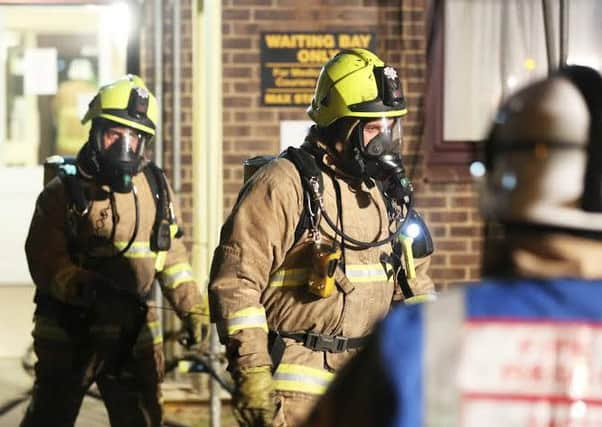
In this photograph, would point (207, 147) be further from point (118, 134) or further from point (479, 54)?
point (479, 54)

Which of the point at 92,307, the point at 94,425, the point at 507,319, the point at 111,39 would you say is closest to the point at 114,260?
the point at 92,307

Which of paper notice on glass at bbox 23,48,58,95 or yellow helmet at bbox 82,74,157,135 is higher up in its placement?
paper notice on glass at bbox 23,48,58,95

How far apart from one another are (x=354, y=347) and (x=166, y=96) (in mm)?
3572

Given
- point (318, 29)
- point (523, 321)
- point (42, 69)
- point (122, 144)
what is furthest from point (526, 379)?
point (42, 69)

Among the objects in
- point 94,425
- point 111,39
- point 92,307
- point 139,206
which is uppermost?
point 111,39

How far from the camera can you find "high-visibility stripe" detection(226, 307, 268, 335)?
396 centimetres

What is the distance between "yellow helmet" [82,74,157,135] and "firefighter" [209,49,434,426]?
1.42 m

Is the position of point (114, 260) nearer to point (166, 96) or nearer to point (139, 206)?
point (139, 206)

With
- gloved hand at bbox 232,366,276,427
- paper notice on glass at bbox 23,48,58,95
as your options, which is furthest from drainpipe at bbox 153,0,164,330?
gloved hand at bbox 232,366,276,427

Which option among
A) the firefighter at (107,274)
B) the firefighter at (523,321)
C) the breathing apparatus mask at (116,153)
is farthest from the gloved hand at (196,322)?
the firefighter at (523,321)

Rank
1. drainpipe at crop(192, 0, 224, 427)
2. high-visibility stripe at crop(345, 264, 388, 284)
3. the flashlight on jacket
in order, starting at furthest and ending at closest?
drainpipe at crop(192, 0, 224, 427) → high-visibility stripe at crop(345, 264, 388, 284) → the flashlight on jacket

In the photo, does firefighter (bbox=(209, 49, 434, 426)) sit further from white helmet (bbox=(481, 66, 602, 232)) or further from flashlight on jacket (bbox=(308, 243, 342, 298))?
white helmet (bbox=(481, 66, 602, 232))

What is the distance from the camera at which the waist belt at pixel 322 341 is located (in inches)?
163

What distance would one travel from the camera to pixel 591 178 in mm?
1861
